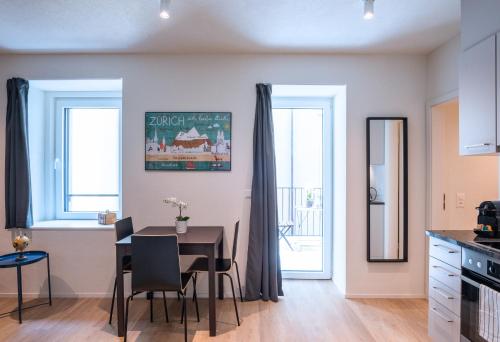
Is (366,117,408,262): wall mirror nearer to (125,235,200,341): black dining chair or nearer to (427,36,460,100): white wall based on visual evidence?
(427,36,460,100): white wall

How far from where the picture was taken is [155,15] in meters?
2.41

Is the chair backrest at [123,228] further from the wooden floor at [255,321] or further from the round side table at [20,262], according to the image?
the round side table at [20,262]

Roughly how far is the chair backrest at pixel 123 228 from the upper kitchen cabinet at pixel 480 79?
285cm

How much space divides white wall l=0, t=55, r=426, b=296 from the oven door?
1337 mm

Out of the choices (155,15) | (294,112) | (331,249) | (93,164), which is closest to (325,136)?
(294,112)

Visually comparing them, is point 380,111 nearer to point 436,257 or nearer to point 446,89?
point 446,89

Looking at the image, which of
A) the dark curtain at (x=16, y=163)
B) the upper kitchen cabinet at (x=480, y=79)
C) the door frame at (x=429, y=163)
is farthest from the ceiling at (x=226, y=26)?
the door frame at (x=429, y=163)

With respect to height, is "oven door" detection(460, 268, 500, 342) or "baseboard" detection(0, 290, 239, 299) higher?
"oven door" detection(460, 268, 500, 342)

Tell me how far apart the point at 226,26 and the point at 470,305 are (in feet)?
8.87

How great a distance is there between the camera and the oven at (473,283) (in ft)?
5.24

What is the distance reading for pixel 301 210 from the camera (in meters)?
3.77

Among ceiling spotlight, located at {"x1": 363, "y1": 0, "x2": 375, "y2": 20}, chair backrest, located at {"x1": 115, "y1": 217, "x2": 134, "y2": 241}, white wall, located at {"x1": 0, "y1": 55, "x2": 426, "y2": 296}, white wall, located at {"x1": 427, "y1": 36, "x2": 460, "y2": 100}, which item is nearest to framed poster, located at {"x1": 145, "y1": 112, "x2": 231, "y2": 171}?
white wall, located at {"x1": 0, "y1": 55, "x2": 426, "y2": 296}

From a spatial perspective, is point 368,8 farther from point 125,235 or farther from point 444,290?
point 125,235

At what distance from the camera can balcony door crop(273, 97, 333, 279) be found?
3613 millimetres
